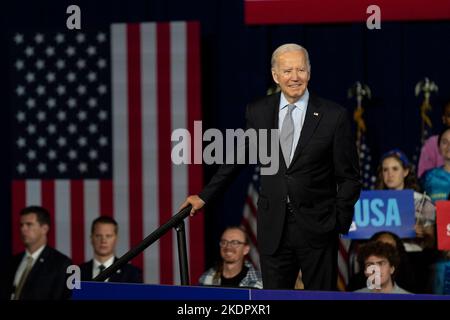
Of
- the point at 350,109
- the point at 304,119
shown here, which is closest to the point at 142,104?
the point at 350,109

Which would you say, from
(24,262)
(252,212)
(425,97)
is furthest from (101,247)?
(425,97)

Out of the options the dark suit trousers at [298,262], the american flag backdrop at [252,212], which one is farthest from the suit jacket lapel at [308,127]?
the american flag backdrop at [252,212]

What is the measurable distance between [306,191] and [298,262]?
29 cm

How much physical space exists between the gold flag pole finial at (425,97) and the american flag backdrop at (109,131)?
1575 millimetres

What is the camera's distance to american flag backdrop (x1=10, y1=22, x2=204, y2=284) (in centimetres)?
770

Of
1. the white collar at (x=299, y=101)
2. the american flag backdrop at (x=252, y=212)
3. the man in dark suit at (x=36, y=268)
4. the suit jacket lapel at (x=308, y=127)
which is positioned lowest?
the man in dark suit at (x=36, y=268)

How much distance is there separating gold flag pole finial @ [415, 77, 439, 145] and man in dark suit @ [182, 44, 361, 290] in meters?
3.53

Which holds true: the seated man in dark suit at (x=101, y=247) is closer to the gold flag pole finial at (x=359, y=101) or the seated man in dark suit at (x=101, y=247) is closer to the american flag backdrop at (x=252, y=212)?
the american flag backdrop at (x=252, y=212)

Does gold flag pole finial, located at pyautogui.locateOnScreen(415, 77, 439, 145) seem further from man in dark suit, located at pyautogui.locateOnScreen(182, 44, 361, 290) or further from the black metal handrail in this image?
the black metal handrail

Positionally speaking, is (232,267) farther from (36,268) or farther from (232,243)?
(36,268)

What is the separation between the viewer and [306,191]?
4188mm

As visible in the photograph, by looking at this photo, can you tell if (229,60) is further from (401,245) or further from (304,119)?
(304,119)

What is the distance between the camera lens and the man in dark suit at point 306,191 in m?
4.18

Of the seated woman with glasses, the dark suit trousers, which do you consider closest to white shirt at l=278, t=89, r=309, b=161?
the dark suit trousers
